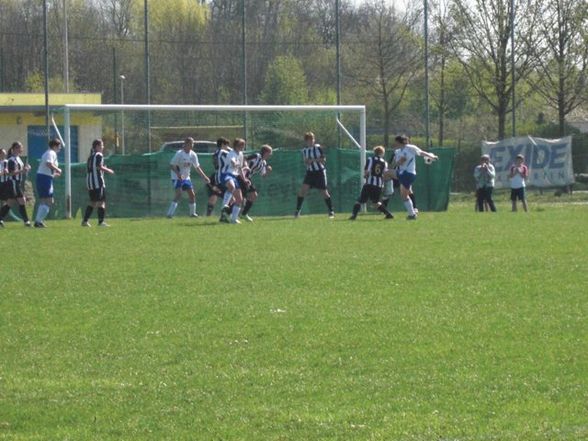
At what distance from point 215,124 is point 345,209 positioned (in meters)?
7.30

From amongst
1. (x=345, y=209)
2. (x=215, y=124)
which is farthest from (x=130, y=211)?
(x=215, y=124)

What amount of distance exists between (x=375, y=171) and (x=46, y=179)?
22.2 ft

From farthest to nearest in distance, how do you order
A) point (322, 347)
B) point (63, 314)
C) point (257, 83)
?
1. point (257, 83)
2. point (63, 314)
3. point (322, 347)

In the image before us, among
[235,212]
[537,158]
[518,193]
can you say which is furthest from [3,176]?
[537,158]

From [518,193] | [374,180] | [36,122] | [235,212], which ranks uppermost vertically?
[36,122]

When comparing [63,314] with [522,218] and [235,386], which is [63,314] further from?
[522,218]

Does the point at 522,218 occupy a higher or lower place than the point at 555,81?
lower

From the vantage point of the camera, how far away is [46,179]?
25562mm

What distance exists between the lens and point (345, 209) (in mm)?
32719

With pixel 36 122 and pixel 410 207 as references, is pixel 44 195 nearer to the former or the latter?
pixel 410 207

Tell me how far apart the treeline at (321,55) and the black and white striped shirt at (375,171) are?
49.5ft

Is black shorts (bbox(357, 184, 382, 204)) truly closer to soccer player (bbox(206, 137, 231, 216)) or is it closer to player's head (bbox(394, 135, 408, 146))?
player's head (bbox(394, 135, 408, 146))

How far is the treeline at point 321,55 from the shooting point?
4588 cm

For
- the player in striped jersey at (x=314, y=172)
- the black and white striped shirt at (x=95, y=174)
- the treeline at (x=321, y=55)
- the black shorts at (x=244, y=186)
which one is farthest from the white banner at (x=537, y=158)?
the black and white striped shirt at (x=95, y=174)
